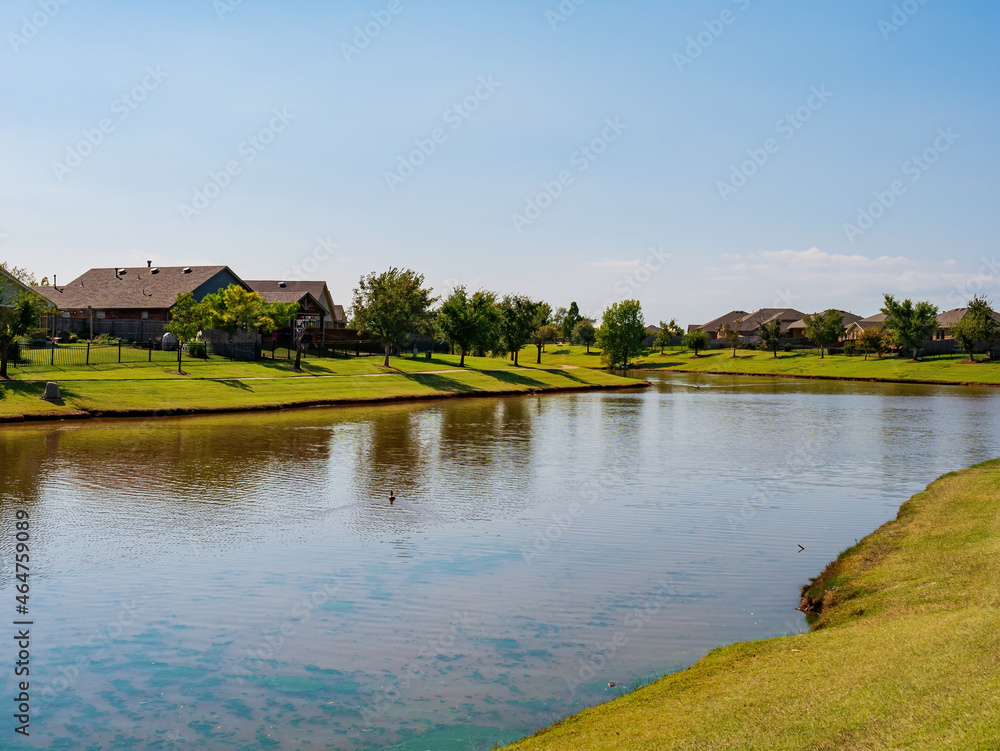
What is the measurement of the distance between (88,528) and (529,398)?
181 feet

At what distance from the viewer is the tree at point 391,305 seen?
282 feet

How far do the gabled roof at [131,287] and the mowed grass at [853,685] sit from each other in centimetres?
8504

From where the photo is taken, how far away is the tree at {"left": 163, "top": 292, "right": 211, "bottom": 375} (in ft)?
227

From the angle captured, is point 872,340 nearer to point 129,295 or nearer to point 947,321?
point 947,321

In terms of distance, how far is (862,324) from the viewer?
16125cm

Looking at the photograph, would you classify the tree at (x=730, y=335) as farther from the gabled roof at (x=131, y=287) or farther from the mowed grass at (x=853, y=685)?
the mowed grass at (x=853, y=685)

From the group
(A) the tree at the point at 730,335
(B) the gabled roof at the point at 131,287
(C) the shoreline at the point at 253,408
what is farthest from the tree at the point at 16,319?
(A) the tree at the point at 730,335

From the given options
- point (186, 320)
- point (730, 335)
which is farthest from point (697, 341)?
point (186, 320)

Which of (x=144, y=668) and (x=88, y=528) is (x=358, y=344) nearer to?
(x=88, y=528)

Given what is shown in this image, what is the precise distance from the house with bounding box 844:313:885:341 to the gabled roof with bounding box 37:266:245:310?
4620 inches

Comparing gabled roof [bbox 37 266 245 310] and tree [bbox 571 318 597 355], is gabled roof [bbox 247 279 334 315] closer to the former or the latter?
gabled roof [bbox 37 266 245 310]

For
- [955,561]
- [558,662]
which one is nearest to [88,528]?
[558,662]

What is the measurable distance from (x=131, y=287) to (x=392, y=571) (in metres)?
86.6

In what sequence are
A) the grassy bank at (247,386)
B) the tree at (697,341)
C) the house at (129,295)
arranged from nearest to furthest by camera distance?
the grassy bank at (247,386), the house at (129,295), the tree at (697,341)
